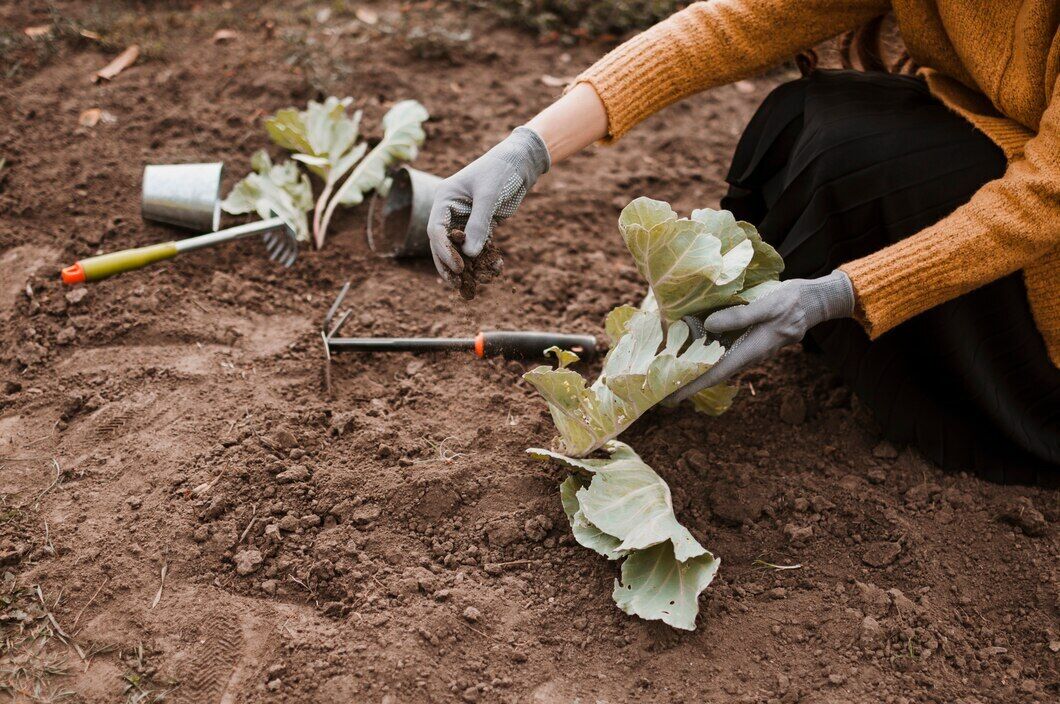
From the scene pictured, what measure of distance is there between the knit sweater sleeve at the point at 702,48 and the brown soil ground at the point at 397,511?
0.74m

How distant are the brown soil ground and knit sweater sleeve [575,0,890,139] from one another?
2.42ft

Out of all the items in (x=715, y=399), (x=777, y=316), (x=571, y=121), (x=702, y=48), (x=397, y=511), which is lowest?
(x=397, y=511)

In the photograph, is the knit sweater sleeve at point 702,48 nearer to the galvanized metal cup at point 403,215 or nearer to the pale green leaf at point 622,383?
the pale green leaf at point 622,383

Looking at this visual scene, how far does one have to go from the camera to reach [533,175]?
7.02ft

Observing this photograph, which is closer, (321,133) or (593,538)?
(593,538)

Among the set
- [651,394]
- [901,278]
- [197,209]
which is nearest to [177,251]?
[197,209]

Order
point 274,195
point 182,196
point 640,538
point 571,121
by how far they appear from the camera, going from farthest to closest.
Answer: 1. point 274,195
2. point 182,196
3. point 571,121
4. point 640,538

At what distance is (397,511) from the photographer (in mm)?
2041

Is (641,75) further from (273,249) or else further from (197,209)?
(197,209)

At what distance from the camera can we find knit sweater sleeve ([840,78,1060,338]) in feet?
6.03

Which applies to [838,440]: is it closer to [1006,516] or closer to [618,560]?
[1006,516]

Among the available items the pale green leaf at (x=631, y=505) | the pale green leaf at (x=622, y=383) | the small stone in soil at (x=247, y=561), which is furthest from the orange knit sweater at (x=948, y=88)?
the small stone in soil at (x=247, y=561)

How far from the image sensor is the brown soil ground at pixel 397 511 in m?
A: 1.77

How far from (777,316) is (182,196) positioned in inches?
74.7
